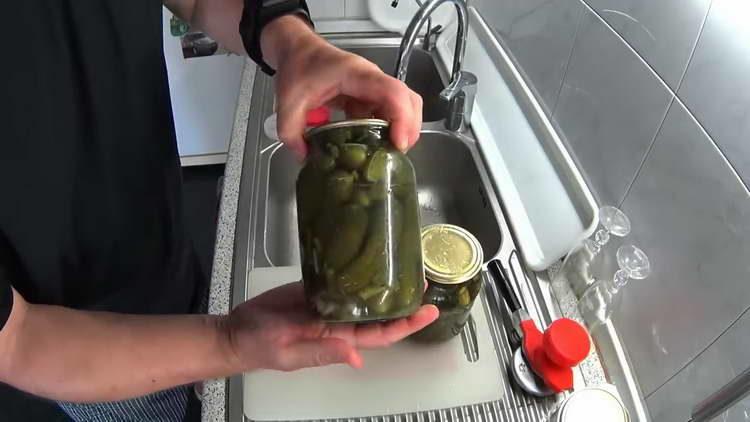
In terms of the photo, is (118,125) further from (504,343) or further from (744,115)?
(744,115)

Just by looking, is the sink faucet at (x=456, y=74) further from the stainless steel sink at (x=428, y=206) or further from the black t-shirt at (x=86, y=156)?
the black t-shirt at (x=86, y=156)

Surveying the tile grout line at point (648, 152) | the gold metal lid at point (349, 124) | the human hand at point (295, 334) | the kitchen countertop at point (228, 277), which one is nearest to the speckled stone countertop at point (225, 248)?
the kitchen countertop at point (228, 277)

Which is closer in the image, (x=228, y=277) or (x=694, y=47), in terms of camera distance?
(x=694, y=47)

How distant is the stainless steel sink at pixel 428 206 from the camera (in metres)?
0.62

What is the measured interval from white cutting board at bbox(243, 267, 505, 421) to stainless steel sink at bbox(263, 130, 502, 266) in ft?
0.94

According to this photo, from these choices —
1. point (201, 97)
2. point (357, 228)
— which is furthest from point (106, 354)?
point (201, 97)

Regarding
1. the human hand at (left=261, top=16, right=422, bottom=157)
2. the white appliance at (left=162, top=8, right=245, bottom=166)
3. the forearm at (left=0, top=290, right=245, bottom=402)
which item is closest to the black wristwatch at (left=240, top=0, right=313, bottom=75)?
the human hand at (left=261, top=16, right=422, bottom=157)

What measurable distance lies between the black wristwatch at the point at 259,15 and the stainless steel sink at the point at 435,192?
30 cm

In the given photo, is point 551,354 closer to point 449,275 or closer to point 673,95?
point 449,275

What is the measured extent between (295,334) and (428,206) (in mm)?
631

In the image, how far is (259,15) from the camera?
26.0 inches

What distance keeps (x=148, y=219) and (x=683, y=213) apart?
73 cm

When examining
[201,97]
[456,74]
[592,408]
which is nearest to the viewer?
[592,408]

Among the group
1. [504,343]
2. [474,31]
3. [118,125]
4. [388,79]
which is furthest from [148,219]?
[474,31]
